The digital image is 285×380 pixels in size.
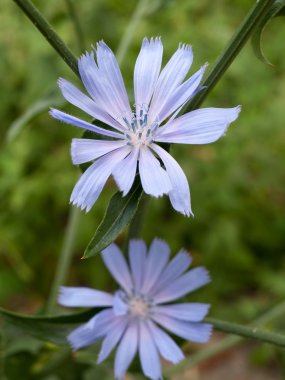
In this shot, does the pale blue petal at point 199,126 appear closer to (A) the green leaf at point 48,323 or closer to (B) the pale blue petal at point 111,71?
(B) the pale blue petal at point 111,71

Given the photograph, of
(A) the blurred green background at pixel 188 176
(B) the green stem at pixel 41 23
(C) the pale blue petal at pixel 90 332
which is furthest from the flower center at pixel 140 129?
(A) the blurred green background at pixel 188 176

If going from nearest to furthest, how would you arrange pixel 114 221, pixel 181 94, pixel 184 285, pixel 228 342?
1. pixel 114 221
2. pixel 181 94
3. pixel 184 285
4. pixel 228 342

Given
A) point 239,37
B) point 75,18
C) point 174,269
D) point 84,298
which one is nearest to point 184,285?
point 174,269

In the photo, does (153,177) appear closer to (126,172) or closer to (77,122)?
(126,172)

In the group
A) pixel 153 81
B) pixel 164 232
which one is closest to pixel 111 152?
pixel 153 81

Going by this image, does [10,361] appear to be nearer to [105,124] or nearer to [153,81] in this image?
[105,124]

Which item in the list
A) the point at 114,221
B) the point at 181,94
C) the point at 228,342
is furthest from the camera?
the point at 228,342
